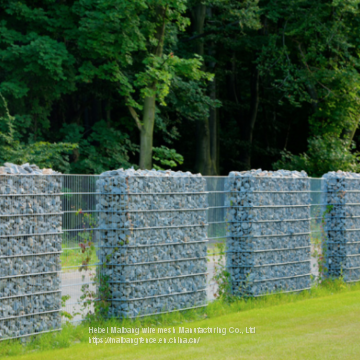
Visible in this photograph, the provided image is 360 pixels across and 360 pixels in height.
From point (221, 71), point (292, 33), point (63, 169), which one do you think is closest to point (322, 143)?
point (292, 33)

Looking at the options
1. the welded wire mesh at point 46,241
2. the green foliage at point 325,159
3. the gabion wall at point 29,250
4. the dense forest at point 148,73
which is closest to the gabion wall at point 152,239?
the welded wire mesh at point 46,241

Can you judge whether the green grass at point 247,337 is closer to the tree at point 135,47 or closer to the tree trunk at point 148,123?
the tree trunk at point 148,123

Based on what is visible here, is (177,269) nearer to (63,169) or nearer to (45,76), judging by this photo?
(63,169)

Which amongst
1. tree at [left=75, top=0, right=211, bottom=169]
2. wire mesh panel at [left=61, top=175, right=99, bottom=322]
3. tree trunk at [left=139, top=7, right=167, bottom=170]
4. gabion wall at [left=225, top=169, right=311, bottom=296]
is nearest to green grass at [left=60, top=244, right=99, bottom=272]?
wire mesh panel at [left=61, top=175, right=99, bottom=322]

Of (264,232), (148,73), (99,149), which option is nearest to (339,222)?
(264,232)

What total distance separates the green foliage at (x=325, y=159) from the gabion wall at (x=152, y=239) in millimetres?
14560

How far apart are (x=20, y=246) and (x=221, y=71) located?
22313 mm

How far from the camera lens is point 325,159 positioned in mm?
22953

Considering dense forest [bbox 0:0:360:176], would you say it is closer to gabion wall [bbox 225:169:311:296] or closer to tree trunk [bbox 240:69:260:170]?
tree trunk [bbox 240:69:260:170]

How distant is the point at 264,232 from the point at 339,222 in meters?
2.65

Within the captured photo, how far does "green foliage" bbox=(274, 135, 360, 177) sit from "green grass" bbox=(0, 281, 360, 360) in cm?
1325

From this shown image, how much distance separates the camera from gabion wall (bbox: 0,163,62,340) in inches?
267

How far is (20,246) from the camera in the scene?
695 cm

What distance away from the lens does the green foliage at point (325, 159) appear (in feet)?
74.4
